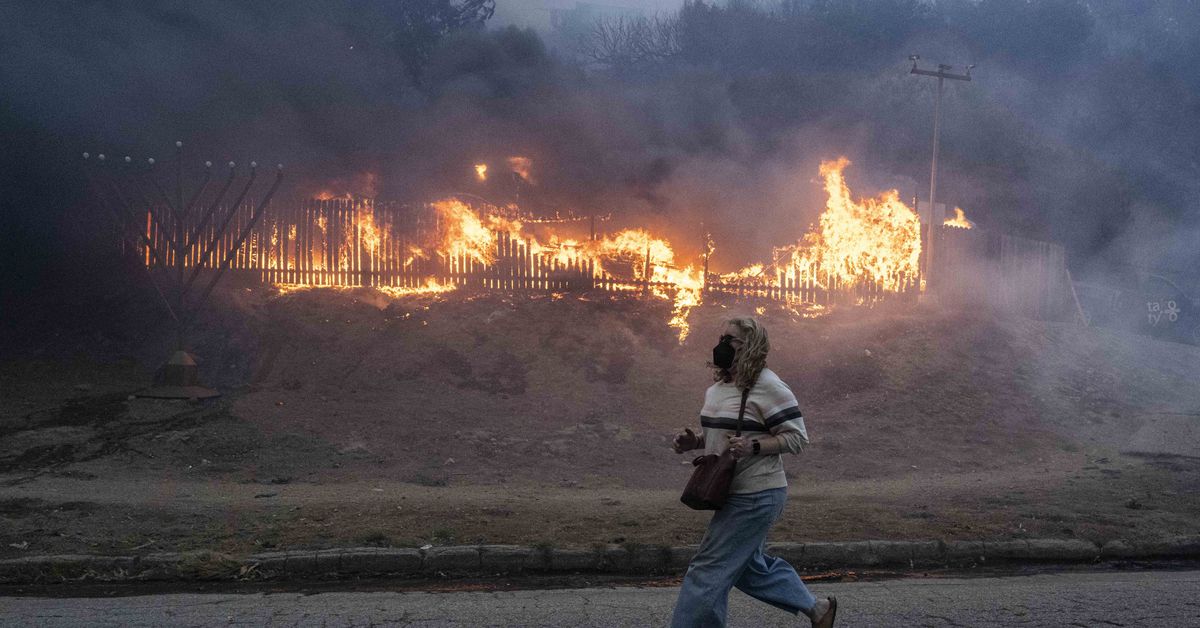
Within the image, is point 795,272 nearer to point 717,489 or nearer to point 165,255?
point 165,255

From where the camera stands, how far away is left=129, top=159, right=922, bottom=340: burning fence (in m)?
17.9

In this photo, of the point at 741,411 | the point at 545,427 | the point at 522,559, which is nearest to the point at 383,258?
the point at 545,427

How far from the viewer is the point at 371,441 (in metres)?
12.2

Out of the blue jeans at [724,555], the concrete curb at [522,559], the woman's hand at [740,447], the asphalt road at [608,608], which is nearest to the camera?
the woman's hand at [740,447]

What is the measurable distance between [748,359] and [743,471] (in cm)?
51

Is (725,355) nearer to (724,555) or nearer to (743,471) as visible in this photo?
(743,471)

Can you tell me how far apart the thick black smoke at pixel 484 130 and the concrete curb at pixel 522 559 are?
39.5ft

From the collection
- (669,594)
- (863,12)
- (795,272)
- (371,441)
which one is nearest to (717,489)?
(669,594)

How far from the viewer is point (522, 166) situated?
22.0 m

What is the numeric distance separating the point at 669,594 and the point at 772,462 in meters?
2.45

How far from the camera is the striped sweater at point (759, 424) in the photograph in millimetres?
4320

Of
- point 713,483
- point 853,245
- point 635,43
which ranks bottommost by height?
point 713,483

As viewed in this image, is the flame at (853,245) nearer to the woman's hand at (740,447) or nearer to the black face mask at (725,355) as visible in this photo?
the black face mask at (725,355)

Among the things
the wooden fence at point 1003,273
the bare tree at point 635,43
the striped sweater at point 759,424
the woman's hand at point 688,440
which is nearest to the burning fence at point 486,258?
the wooden fence at point 1003,273
